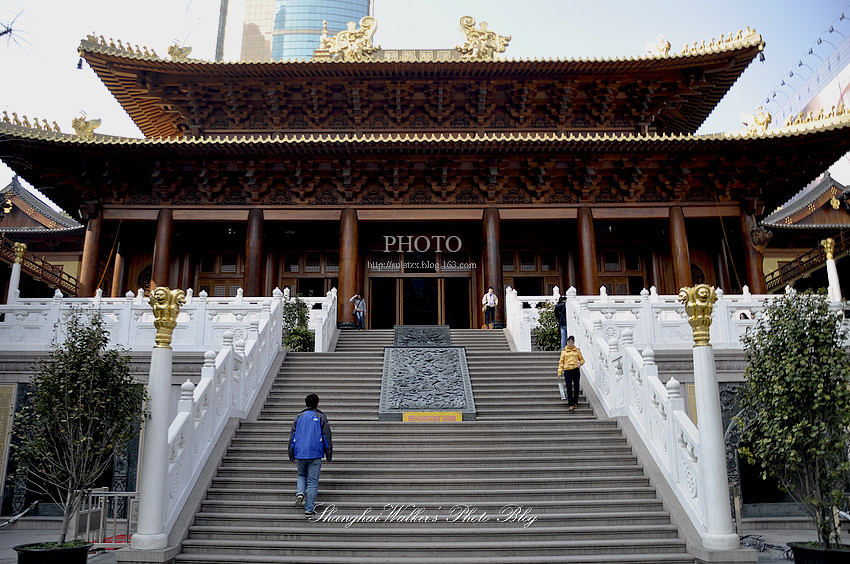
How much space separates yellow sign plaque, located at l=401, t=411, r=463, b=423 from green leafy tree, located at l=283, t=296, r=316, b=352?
13.0ft

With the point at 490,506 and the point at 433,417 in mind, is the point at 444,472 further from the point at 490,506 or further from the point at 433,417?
the point at 433,417

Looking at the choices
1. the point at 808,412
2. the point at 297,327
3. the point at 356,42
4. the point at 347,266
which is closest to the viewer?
the point at 808,412

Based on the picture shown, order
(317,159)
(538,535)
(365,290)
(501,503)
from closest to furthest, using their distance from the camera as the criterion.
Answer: (538,535) < (501,503) < (317,159) < (365,290)

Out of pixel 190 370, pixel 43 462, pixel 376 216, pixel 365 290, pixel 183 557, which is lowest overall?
pixel 183 557

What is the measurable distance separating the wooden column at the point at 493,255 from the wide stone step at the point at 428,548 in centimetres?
928

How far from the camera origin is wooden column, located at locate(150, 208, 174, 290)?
16.2m

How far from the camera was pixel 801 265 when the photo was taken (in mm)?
18734

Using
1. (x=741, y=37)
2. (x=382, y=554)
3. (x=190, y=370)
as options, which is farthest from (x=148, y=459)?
(x=741, y=37)

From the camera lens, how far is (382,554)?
646 cm

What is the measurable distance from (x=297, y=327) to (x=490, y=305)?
4.76m

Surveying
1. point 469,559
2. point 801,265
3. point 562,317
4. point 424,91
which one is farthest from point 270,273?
point 801,265

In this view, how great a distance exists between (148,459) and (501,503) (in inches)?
149

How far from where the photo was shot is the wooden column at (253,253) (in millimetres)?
16078

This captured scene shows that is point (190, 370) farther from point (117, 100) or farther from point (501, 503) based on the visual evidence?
point (117, 100)
